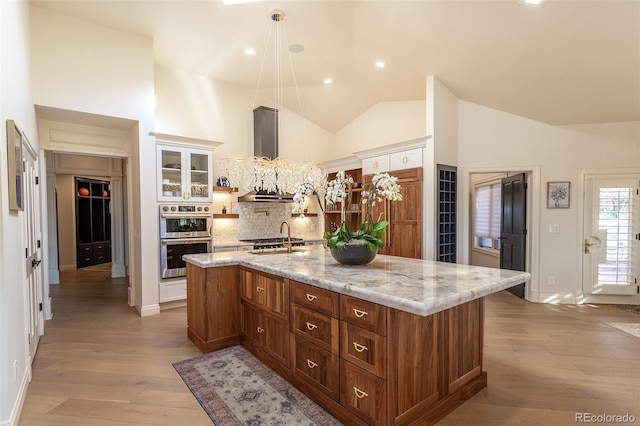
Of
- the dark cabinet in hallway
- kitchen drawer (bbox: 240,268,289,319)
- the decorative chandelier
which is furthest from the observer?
the dark cabinet in hallway

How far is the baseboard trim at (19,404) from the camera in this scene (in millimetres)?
1938

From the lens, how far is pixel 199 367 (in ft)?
9.14

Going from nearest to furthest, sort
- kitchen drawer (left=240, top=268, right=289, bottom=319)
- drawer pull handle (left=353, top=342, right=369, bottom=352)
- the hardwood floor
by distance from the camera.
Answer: drawer pull handle (left=353, top=342, right=369, bottom=352), the hardwood floor, kitchen drawer (left=240, top=268, right=289, bottom=319)

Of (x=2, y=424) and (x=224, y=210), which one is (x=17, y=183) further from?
(x=224, y=210)

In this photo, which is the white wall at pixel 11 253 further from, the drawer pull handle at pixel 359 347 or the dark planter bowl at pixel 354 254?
the dark planter bowl at pixel 354 254

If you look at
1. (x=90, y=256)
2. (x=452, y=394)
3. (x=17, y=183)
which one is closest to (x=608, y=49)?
(x=452, y=394)

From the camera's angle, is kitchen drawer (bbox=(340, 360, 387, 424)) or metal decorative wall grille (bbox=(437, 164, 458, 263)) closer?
kitchen drawer (bbox=(340, 360, 387, 424))

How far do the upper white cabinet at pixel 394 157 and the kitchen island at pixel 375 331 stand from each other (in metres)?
2.35

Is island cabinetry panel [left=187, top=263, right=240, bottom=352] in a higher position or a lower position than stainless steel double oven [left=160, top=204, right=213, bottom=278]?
lower

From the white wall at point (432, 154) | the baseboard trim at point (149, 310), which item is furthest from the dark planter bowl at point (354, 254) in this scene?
the baseboard trim at point (149, 310)

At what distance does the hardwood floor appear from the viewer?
217 cm

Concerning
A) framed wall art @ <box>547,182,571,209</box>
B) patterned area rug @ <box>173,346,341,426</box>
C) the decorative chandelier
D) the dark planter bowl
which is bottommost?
patterned area rug @ <box>173,346,341,426</box>

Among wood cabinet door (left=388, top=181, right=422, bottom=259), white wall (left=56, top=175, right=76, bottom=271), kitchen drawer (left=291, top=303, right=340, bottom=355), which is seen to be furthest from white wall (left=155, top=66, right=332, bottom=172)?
white wall (left=56, top=175, right=76, bottom=271)

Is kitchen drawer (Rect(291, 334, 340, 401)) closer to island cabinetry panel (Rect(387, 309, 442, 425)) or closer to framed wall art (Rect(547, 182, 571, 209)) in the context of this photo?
island cabinetry panel (Rect(387, 309, 442, 425))
